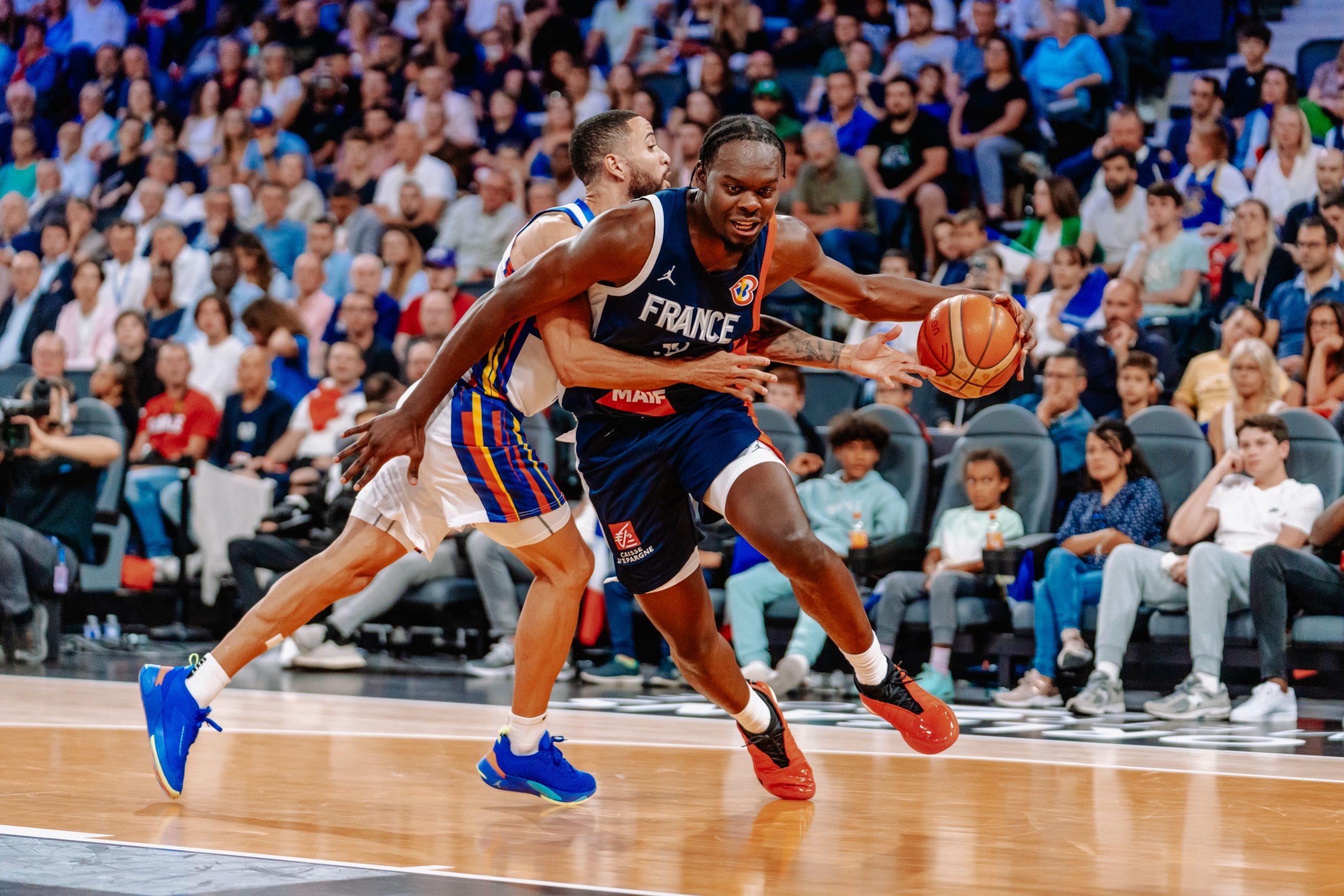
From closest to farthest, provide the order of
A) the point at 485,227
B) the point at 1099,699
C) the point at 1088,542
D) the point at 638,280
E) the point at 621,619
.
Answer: the point at 638,280, the point at 1099,699, the point at 1088,542, the point at 621,619, the point at 485,227

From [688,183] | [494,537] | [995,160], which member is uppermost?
[995,160]

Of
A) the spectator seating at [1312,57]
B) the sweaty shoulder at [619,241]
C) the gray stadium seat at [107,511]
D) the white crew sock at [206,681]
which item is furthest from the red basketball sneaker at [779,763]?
the spectator seating at [1312,57]

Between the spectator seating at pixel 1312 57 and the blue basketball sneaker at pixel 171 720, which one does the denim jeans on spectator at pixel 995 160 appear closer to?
the spectator seating at pixel 1312 57

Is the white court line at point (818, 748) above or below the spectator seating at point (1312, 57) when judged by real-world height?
below

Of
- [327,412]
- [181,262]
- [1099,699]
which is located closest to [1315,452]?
[1099,699]

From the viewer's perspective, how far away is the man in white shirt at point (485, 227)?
10.8 metres

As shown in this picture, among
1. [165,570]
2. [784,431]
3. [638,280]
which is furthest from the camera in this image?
[165,570]

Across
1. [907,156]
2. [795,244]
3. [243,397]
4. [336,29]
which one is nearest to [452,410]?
[795,244]

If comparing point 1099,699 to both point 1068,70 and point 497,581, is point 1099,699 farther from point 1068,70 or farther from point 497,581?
point 1068,70

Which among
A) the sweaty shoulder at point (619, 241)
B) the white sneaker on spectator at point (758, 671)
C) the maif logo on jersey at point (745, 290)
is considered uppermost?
the sweaty shoulder at point (619, 241)

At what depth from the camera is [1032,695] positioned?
6.68m

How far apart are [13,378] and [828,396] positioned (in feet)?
16.6

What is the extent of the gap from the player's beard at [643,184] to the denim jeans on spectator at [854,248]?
532 cm

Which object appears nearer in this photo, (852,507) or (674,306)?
(674,306)
